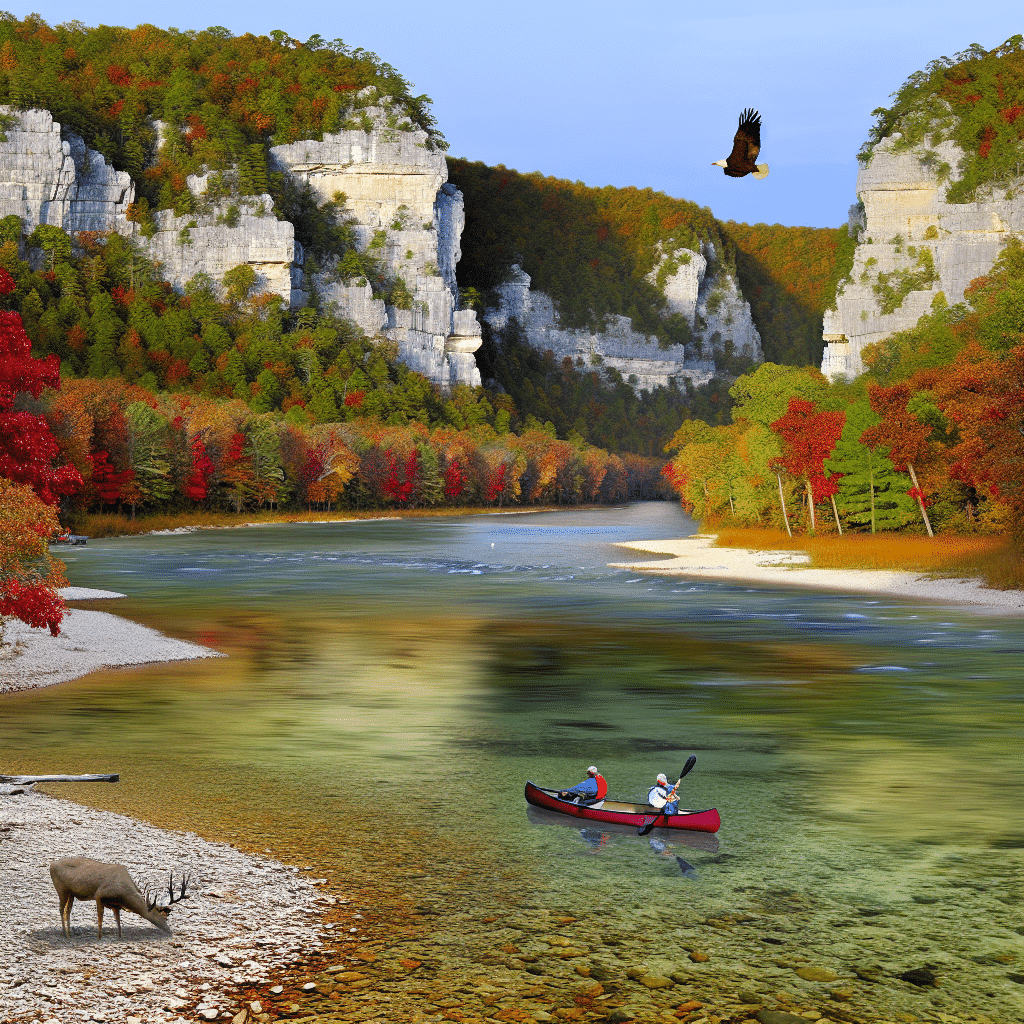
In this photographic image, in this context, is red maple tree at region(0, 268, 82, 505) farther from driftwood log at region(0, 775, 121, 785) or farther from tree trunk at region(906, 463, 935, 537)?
tree trunk at region(906, 463, 935, 537)

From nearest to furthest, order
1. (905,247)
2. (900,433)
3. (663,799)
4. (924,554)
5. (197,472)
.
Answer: (663,799) < (924,554) < (900,433) < (197,472) < (905,247)

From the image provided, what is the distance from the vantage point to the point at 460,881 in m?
14.3

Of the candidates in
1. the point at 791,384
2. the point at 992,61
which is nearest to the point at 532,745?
the point at 791,384

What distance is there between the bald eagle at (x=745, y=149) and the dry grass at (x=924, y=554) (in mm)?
43367

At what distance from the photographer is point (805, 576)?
204ft

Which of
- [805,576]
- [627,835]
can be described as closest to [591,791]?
[627,835]

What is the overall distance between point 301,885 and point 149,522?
335 feet

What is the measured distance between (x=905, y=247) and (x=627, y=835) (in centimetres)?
18222

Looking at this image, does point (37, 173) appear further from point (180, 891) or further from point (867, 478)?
point (180, 891)

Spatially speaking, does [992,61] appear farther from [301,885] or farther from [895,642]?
[301,885]

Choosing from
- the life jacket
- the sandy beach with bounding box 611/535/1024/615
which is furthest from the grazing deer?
the sandy beach with bounding box 611/535/1024/615

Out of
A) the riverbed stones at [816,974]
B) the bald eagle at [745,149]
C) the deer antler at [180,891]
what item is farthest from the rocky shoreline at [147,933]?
the bald eagle at [745,149]

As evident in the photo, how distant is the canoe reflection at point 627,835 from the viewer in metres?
16.0

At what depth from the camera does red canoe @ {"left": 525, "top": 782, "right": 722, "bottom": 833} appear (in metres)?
16.1
